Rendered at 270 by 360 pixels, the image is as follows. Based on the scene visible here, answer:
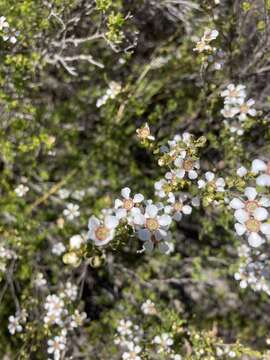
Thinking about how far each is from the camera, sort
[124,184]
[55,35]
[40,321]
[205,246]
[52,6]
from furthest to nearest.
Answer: [205,246] → [124,184] → [55,35] → [40,321] → [52,6]

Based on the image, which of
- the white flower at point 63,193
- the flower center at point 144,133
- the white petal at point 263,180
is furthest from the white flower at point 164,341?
the white petal at point 263,180

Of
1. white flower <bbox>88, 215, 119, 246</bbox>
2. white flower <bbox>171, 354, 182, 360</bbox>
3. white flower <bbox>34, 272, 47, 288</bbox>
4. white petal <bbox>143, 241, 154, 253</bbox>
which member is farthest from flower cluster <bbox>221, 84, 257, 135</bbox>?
white flower <bbox>34, 272, 47, 288</bbox>

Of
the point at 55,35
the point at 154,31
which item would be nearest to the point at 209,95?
the point at 154,31

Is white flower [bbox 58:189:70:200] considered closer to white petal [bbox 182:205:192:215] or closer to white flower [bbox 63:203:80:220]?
white flower [bbox 63:203:80:220]

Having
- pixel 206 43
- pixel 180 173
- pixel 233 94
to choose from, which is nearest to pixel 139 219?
pixel 180 173

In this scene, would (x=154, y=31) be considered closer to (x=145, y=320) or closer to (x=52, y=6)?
(x=52, y=6)

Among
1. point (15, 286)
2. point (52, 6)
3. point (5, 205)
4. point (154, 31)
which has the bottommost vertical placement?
point (15, 286)
